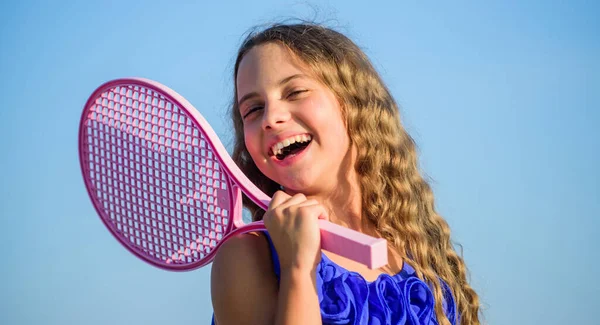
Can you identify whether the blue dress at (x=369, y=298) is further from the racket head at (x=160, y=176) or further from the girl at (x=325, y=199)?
the racket head at (x=160, y=176)

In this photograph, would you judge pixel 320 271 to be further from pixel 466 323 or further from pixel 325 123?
pixel 466 323

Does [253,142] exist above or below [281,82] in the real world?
below

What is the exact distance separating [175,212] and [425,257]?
3.44 ft

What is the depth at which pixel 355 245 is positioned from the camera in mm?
2156

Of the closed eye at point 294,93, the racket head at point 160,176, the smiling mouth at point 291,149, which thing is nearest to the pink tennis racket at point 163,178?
the racket head at point 160,176

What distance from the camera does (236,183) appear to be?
2.72 meters

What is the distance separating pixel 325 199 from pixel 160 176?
26.1 inches

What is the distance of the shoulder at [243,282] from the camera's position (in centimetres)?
245

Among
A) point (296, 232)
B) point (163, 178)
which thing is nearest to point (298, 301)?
point (296, 232)

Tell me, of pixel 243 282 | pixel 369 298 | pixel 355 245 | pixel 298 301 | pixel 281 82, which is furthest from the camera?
pixel 281 82

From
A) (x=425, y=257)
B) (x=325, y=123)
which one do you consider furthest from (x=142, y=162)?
(x=425, y=257)

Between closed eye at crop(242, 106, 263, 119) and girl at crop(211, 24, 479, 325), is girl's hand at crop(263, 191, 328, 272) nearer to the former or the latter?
girl at crop(211, 24, 479, 325)

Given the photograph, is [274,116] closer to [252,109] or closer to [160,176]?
[252,109]

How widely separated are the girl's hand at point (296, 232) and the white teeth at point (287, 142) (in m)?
0.40
